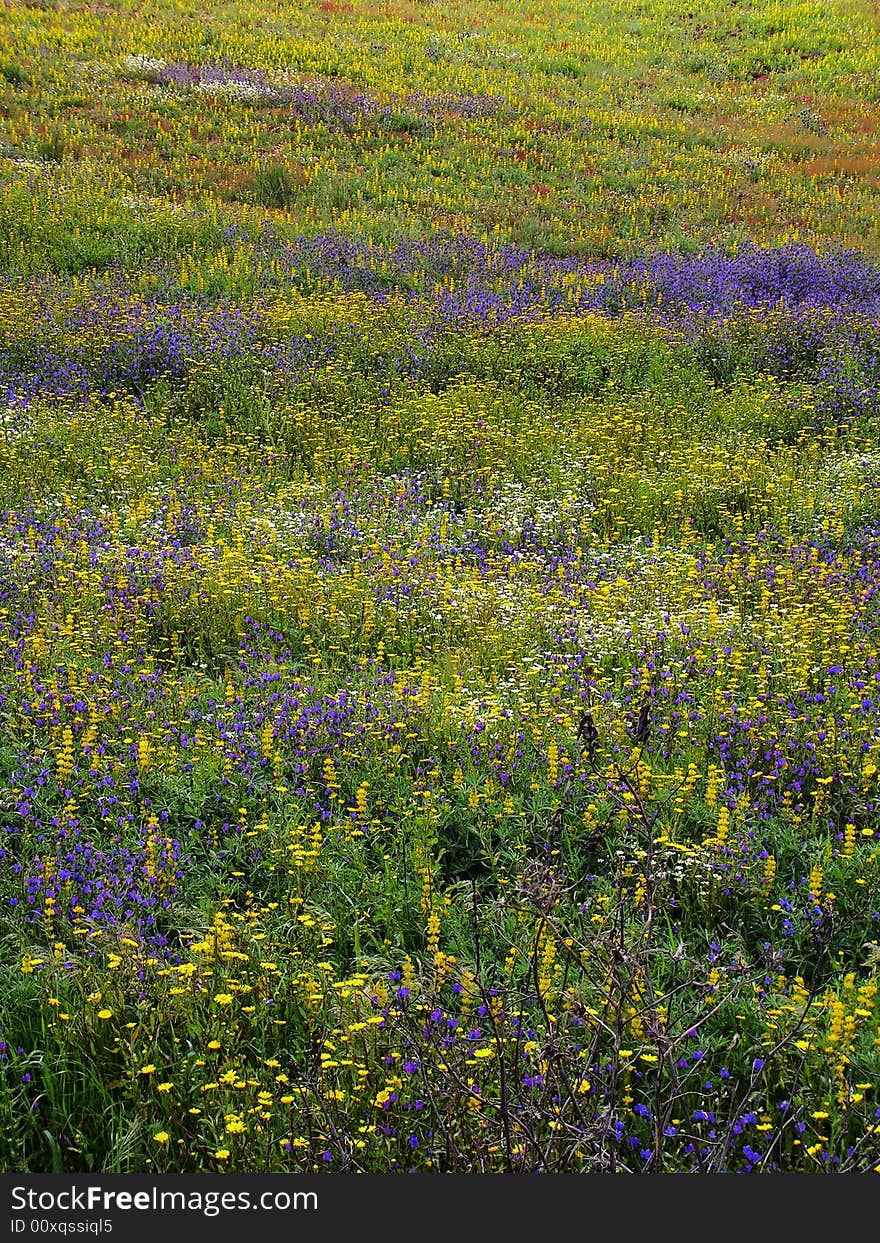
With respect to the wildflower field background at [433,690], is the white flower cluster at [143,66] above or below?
above

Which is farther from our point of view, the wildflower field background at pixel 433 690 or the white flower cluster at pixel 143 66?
the white flower cluster at pixel 143 66

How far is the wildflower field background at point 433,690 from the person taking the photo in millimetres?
3006

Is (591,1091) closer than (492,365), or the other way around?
(591,1091)

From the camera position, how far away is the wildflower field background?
9.86 feet

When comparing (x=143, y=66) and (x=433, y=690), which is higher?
(x=143, y=66)

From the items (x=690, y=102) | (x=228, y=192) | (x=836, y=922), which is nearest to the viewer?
(x=836, y=922)

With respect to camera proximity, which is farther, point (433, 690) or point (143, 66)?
point (143, 66)

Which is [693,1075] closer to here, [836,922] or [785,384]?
[836,922]

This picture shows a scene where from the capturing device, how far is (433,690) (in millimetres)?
5363

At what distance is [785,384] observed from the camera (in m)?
10.7

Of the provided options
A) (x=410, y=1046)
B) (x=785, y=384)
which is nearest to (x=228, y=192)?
(x=785, y=384)

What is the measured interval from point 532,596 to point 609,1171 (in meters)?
4.25

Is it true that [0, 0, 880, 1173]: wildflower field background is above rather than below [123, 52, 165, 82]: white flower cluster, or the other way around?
below

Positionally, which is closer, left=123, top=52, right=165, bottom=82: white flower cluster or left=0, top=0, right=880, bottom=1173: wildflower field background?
left=0, top=0, right=880, bottom=1173: wildflower field background
